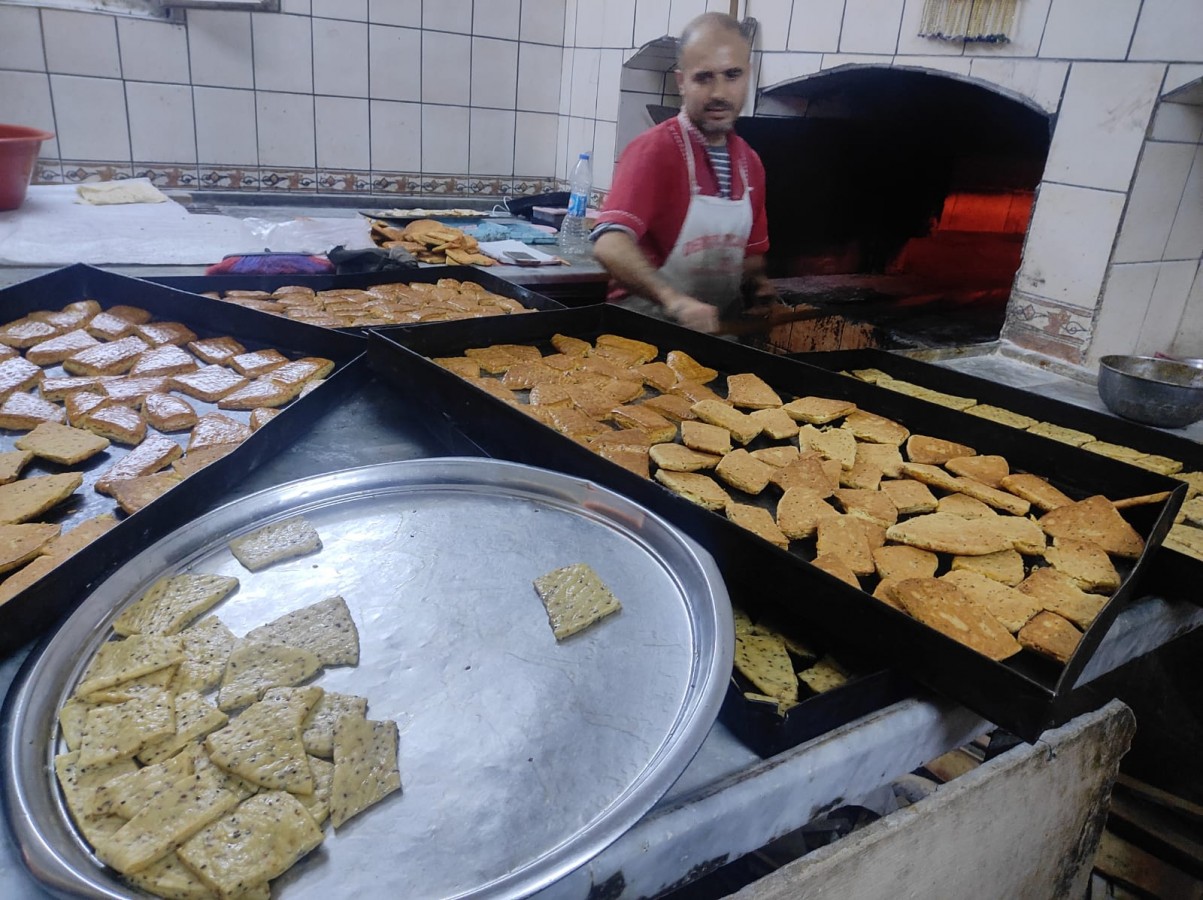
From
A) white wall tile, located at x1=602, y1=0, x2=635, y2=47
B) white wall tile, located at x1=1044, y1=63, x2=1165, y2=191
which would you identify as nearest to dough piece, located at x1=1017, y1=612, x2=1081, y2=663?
white wall tile, located at x1=1044, y1=63, x2=1165, y2=191

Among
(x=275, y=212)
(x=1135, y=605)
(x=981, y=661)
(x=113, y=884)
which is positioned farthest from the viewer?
(x=275, y=212)

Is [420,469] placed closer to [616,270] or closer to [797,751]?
[797,751]

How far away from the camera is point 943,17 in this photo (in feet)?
8.70

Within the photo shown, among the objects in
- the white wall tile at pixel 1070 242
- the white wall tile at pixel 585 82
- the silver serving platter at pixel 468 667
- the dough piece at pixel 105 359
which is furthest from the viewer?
the white wall tile at pixel 585 82

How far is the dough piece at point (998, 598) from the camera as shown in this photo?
1.18 m

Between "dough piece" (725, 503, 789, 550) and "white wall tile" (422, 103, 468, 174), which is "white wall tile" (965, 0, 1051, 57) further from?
"white wall tile" (422, 103, 468, 174)

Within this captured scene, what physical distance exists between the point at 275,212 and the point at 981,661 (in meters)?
3.86

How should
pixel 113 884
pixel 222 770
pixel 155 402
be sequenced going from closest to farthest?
1. pixel 113 884
2. pixel 222 770
3. pixel 155 402

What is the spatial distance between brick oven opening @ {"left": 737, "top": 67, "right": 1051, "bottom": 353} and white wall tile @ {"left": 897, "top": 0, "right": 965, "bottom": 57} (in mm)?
391

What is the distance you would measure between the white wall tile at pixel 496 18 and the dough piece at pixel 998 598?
4.08m

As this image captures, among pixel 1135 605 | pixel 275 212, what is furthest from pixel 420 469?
pixel 275 212

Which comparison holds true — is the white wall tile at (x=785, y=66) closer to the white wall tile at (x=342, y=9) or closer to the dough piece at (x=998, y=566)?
the white wall tile at (x=342, y=9)

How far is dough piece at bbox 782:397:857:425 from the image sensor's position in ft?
6.19

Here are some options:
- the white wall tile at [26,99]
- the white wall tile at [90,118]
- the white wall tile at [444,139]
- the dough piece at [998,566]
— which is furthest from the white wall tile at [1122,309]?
the white wall tile at [26,99]
